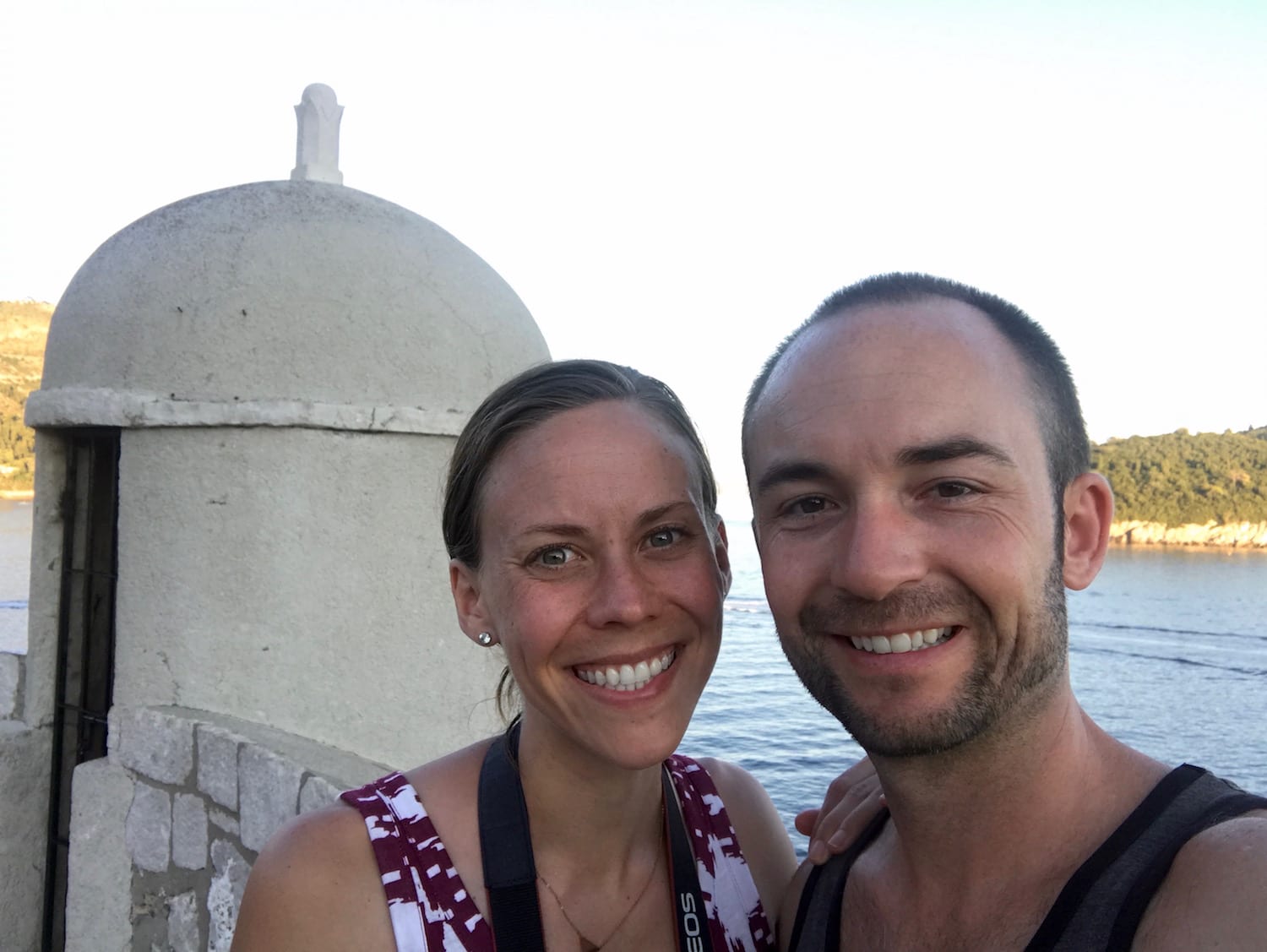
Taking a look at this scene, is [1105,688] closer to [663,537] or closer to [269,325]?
[269,325]

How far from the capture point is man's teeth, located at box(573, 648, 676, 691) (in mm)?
1876

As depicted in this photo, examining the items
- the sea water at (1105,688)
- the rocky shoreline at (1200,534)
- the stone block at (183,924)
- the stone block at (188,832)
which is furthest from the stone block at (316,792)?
the rocky shoreline at (1200,534)

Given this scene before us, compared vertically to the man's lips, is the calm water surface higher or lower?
lower

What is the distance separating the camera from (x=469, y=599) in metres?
2.15

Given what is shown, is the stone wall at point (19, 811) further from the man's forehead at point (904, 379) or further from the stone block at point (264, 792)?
→ the man's forehead at point (904, 379)

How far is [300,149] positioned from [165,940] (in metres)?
3.79

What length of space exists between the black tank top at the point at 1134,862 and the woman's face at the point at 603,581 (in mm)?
770

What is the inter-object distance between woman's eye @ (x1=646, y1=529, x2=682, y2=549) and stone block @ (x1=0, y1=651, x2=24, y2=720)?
392cm

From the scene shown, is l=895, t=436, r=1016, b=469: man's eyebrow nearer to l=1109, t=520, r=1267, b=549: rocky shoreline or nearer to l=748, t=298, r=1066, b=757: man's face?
l=748, t=298, r=1066, b=757: man's face

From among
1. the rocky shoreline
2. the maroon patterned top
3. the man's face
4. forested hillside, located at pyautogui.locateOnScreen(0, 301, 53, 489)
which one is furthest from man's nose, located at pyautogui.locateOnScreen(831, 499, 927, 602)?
the rocky shoreline

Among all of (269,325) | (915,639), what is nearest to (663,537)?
(915,639)

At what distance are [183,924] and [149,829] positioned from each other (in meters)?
0.42

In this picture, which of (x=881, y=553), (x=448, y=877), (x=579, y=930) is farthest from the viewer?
(x=579, y=930)

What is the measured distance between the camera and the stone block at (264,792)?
3219 millimetres
